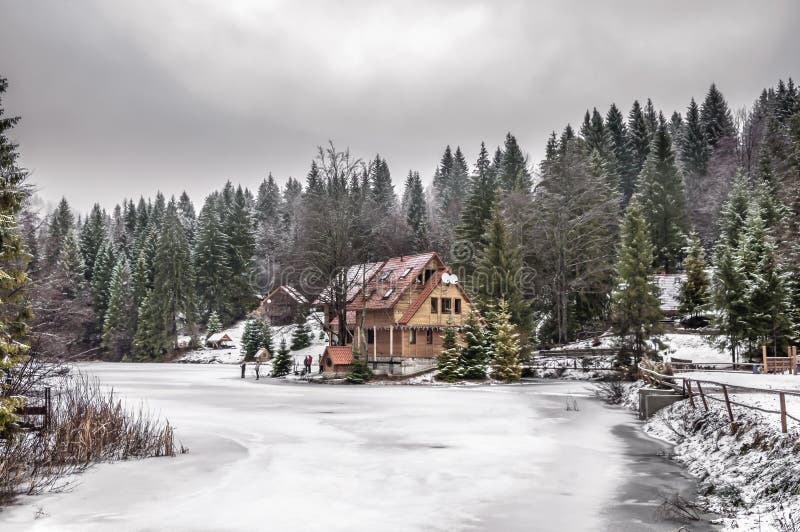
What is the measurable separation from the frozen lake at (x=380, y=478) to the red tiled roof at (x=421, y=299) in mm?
24974

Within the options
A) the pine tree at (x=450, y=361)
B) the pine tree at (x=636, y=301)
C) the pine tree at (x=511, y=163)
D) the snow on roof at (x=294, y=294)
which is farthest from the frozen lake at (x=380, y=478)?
the pine tree at (x=511, y=163)

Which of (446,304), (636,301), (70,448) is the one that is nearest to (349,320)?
(446,304)

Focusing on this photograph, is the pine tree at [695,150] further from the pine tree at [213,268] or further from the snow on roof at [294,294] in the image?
the pine tree at [213,268]

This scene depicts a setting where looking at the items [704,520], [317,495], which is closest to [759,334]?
[704,520]

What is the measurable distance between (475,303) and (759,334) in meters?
21.0

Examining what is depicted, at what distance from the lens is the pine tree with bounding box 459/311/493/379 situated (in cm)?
4556

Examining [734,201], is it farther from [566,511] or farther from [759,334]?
[566,511]

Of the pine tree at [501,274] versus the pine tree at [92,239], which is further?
the pine tree at [92,239]

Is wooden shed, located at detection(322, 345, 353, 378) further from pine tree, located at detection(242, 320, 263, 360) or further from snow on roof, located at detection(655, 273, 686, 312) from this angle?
pine tree, located at detection(242, 320, 263, 360)

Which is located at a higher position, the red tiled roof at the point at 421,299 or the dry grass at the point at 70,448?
the red tiled roof at the point at 421,299

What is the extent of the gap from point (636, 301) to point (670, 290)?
19481 mm

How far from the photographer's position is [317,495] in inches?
486

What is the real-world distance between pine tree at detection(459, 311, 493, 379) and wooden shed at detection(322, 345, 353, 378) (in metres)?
8.99

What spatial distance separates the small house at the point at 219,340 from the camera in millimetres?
89875
